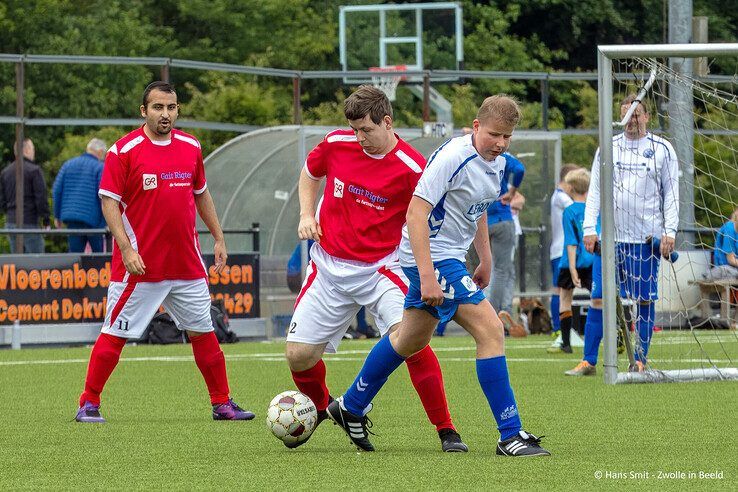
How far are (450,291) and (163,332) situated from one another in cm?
973

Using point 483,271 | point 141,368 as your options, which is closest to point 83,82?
point 141,368

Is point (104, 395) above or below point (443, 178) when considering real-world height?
below

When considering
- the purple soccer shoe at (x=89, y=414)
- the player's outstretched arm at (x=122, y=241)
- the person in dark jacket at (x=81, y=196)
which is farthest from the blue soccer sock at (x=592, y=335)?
the person in dark jacket at (x=81, y=196)

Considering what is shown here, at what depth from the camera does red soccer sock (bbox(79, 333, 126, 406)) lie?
8797mm

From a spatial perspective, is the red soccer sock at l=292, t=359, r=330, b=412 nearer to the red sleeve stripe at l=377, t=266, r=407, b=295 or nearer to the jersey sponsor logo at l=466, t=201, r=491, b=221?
the red sleeve stripe at l=377, t=266, r=407, b=295

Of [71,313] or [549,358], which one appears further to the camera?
[71,313]

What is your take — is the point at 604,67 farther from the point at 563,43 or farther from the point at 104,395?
the point at 563,43

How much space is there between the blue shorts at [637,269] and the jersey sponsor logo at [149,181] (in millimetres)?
3869

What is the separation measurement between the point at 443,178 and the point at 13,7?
2962 cm

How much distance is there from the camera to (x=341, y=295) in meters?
7.68

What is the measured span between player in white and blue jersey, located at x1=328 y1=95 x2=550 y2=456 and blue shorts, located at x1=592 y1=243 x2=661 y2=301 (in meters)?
4.11

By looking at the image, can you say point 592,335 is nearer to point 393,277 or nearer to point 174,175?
point 174,175

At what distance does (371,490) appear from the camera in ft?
19.6

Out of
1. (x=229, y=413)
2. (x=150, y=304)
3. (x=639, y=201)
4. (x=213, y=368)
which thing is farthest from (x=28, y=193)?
(x=229, y=413)
